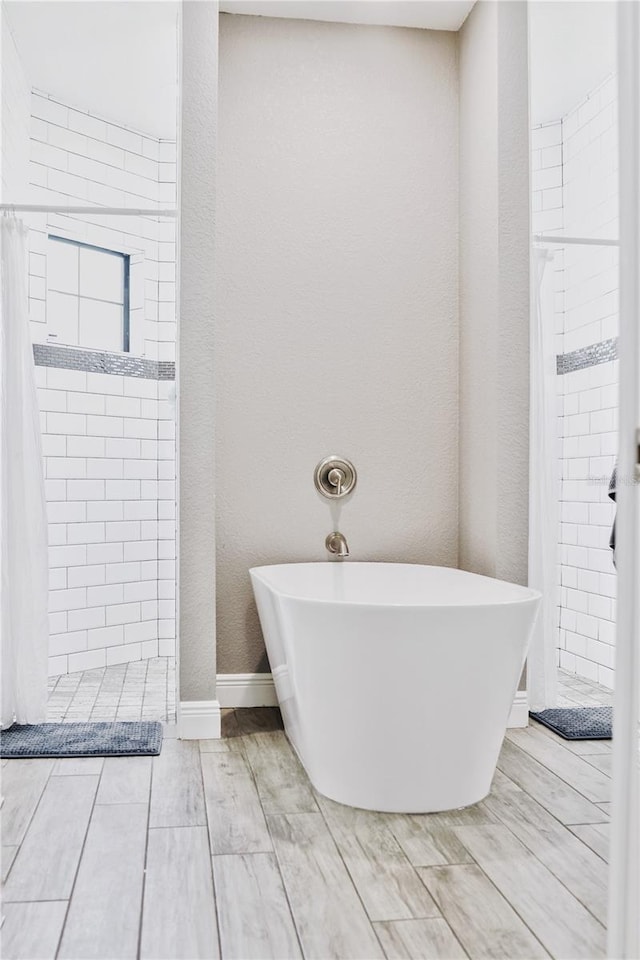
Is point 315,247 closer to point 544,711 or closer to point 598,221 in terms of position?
point 598,221

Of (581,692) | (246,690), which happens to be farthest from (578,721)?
(246,690)

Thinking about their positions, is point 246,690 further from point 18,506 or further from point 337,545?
point 18,506

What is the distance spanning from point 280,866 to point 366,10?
316 cm

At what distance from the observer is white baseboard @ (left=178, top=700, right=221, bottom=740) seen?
112 inches

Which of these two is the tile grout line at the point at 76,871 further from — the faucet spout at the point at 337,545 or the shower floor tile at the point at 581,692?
the shower floor tile at the point at 581,692

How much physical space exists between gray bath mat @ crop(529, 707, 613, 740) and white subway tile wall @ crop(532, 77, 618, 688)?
52cm

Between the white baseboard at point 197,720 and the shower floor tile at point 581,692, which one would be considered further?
the shower floor tile at point 581,692

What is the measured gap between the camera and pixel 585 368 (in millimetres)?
3891

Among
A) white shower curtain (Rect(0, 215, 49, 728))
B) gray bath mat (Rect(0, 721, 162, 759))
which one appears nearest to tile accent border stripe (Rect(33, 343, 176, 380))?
white shower curtain (Rect(0, 215, 49, 728))

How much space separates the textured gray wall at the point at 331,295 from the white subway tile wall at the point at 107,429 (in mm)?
950

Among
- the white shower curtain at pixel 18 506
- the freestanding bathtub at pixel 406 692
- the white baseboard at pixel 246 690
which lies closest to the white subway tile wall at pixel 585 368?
the white baseboard at pixel 246 690

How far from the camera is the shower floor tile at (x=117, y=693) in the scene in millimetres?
3141

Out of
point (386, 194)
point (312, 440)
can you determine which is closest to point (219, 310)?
point (312, 440)

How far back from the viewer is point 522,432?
3.09 metres
